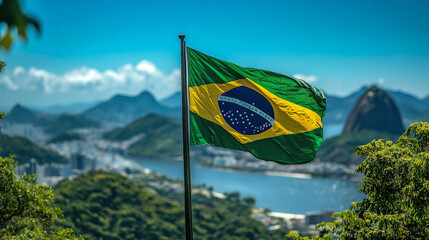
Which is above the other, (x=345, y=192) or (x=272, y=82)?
(x=272, y=82)

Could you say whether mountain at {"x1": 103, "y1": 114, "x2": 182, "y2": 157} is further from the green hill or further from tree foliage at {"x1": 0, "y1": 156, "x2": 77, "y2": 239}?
tree foliage at {"x1": 0, "y1": 156, "x2": 77, "y2": 239}

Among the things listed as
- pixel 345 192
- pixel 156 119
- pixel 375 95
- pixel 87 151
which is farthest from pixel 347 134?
pixel 87 151

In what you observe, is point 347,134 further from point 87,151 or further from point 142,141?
point 87,151

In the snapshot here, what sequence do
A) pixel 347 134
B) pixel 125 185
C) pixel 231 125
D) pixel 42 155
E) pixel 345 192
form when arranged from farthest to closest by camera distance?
pixel 347 134 < pixel 42 155 < pixel 345 192 < pixel 125 185 < pixel 231 125

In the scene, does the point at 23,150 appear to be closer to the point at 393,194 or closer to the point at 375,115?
the point at 375,115

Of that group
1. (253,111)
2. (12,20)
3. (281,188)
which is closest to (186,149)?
(253,111)

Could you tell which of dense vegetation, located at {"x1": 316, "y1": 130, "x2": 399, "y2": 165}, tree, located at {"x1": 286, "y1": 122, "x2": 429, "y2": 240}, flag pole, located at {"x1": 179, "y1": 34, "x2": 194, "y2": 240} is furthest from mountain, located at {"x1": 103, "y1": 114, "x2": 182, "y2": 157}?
flag pole, located at {"x1": 179, "y1": 34, "x2": 194, "y2": 240}

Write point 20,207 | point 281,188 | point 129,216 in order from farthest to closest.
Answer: point 281,188 < point 129,216 < point 20,207
